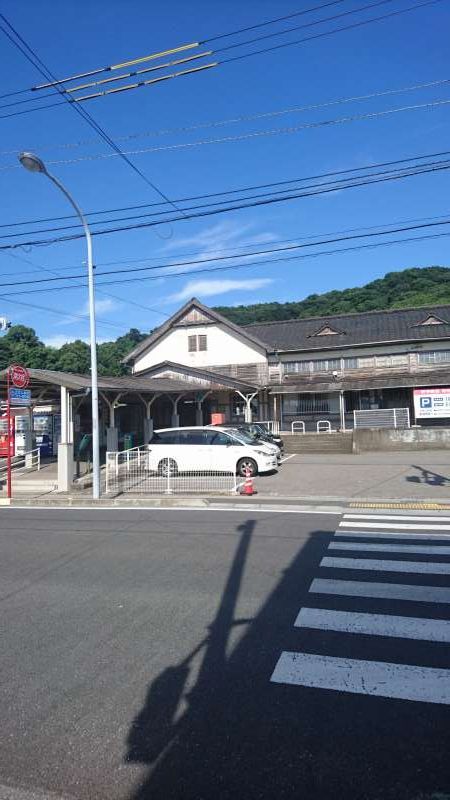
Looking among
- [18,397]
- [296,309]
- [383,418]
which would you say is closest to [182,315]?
[383,418]

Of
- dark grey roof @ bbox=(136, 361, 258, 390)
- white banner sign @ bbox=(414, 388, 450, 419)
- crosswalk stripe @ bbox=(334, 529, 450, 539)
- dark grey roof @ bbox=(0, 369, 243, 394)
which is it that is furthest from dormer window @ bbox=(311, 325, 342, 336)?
crosswalk stripe @ bbox=(334, 529, 450, 539)

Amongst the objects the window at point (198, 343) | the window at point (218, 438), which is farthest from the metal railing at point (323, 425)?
the window at point (218, 438)

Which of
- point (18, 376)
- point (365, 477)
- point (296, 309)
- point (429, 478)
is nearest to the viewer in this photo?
point (18, 376)

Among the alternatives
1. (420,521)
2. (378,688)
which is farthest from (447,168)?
(378,688)

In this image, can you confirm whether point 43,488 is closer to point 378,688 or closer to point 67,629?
point 67,629

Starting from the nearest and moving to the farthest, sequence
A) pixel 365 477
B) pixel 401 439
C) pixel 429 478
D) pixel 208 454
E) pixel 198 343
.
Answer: pixel 429 478 → pixel 365 477 → pixel 208 454 → pixel 401 439 → pixel 198 343

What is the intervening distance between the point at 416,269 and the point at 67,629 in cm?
6975

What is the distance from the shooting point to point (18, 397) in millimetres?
15594

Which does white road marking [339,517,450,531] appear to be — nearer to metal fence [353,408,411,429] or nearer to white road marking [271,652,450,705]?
white road marking [271,652,450,705]

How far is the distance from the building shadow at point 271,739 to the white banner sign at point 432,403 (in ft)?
78.6

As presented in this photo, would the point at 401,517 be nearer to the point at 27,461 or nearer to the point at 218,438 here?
the point at 218,438

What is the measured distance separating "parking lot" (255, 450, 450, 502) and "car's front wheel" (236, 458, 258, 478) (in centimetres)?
33

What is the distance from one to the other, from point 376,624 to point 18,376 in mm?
13115

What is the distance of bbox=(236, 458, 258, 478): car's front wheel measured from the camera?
1714 cm
